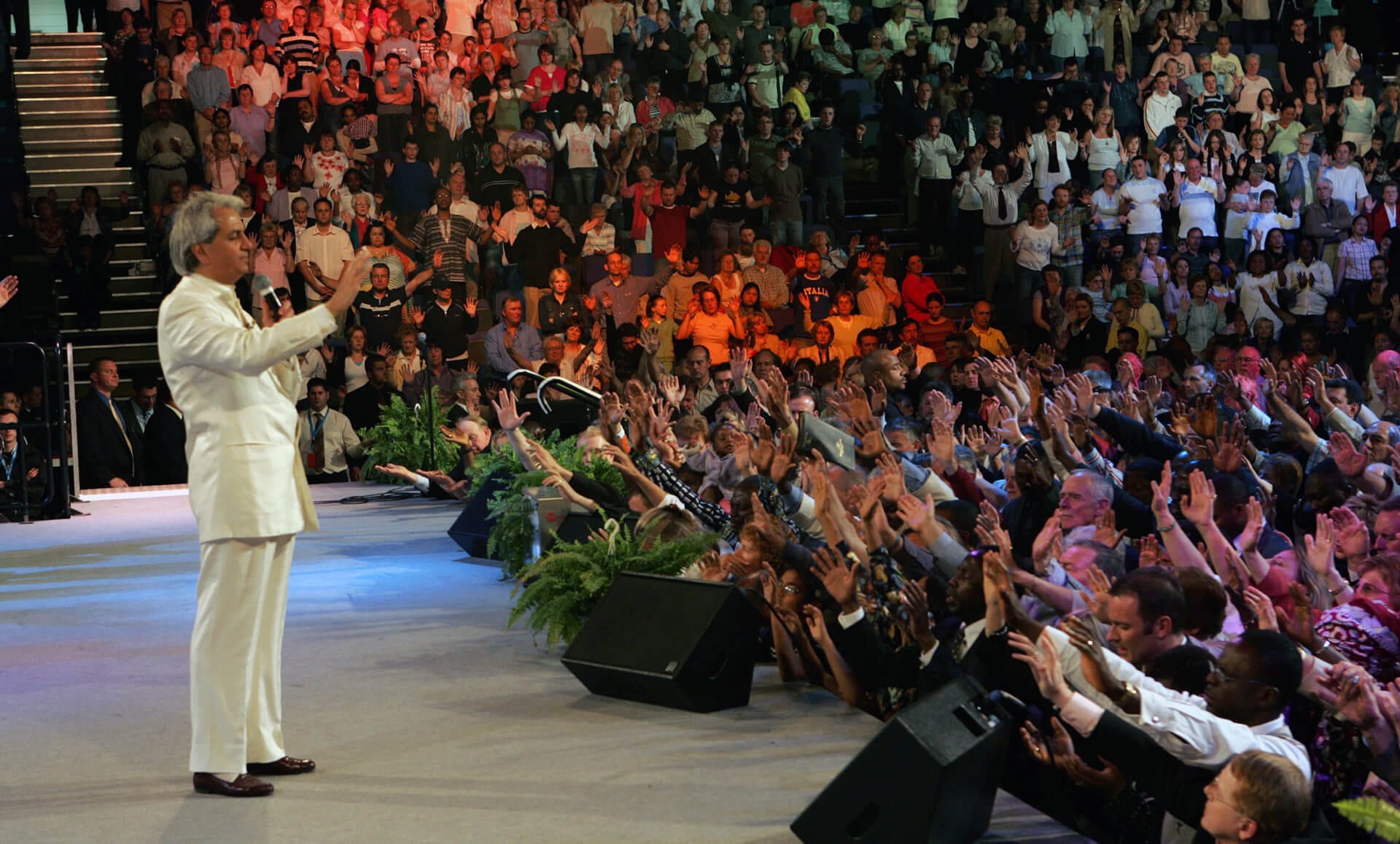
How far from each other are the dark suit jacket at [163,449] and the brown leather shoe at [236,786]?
335 inches

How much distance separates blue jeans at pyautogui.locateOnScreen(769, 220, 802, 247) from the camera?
1506 centimetres

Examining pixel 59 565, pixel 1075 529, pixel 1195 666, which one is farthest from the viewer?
pixel 59 565

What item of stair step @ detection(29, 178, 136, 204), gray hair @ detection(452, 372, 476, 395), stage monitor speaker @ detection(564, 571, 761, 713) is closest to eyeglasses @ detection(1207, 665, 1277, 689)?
stage monitor speaker @ detection(564, 571, 761, 713)

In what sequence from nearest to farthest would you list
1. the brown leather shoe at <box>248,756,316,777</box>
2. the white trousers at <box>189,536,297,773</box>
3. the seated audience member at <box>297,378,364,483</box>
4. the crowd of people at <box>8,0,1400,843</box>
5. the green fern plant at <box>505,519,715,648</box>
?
1. the white trousers at <box>189,536,297,773</box>
2. the brown leather shoe at <box>248,756,316,777</box>
3. the green fern plant at <box>505,519,715,648</box>
4. the crowd of people at <box>8,0,1400,843</box>
5. the seated audience member at <box>297,378,364,483</box>

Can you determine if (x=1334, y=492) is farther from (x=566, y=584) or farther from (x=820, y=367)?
(x=820, y=367)

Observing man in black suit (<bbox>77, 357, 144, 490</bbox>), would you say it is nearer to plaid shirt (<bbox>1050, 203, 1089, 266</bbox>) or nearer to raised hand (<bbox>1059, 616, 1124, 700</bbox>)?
plaid shirt (<bbox>1050, 203, 1089, 266</bbox>)

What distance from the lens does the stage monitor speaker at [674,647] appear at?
16.3 ft

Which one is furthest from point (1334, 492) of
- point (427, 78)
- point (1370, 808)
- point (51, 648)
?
point (427, 78)

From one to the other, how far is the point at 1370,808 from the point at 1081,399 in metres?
5.27

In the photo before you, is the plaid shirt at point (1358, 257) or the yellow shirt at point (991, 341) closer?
the yellow shirt at point (991, 341)

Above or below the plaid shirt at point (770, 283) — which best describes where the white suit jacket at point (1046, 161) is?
above

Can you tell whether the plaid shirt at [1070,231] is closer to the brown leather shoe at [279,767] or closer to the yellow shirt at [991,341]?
the yellow shirt at [991,341]

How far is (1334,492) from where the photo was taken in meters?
6.36

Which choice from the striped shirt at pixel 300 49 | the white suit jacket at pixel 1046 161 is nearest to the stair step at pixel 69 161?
the striped shirt at pixel 300 49
